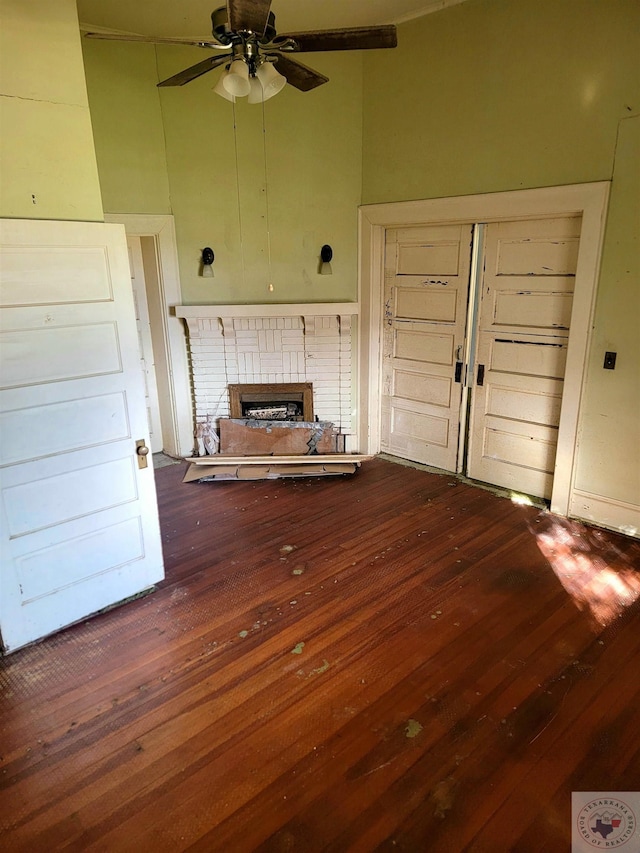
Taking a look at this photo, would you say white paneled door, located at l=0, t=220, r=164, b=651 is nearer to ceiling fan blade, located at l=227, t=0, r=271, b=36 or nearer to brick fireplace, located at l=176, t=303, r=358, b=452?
ceiling fan blade, located at l=227, t=0, r=271, b=36

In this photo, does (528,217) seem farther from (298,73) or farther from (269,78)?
(269,78)

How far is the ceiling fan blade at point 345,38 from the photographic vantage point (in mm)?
2355

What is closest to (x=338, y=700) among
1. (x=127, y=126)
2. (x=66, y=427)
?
(x=66, y=427)

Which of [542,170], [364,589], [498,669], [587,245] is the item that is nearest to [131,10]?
[542,170]

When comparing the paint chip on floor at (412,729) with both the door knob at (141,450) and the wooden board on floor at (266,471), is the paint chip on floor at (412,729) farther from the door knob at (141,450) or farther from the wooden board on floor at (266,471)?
the wooden board on floor at (266,471)

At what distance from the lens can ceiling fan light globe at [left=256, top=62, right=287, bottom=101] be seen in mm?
2562

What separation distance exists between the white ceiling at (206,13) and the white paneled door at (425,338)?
4.91 ft

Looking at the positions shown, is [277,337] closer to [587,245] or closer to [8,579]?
[587,245]

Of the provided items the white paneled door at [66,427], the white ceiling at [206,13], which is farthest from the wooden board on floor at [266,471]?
the white ceiling at [206,13]

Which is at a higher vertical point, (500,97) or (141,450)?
(500,97)

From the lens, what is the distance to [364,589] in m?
3.10

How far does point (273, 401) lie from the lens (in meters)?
5.03

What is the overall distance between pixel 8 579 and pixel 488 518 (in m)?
3.02

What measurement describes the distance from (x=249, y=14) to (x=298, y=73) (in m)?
0.71
